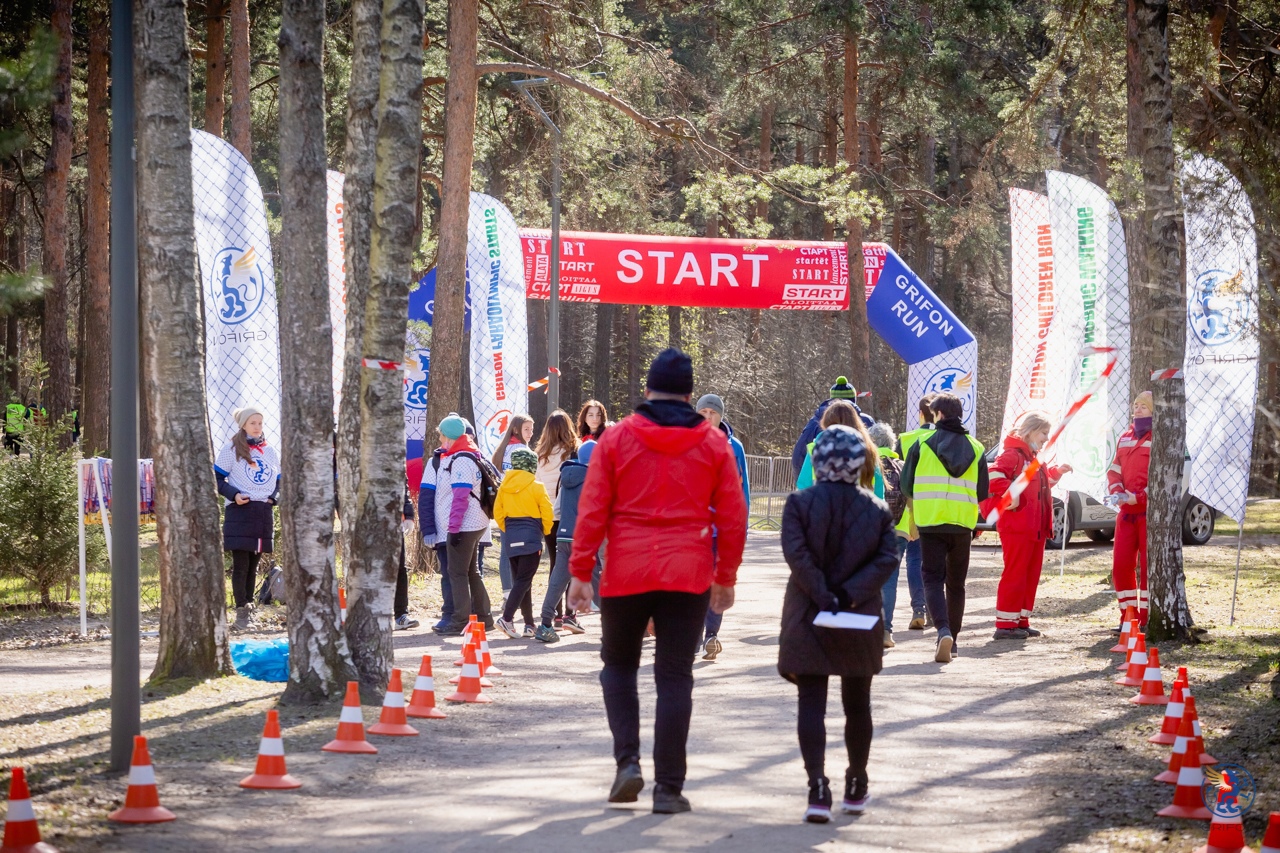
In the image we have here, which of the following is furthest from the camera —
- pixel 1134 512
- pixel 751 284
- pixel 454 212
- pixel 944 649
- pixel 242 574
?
pixel 751 284

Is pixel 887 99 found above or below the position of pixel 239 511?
above

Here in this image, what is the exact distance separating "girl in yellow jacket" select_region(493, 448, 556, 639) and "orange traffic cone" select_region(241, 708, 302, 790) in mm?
5510

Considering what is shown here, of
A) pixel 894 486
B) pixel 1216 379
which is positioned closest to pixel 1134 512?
pixel 1216 379

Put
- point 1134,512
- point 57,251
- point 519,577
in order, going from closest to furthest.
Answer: point 1134,512
point 519,577
point 57,251

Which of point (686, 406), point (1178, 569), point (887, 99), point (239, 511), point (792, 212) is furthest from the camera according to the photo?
point (792, 212)

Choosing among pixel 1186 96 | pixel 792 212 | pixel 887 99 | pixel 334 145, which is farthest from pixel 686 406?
pixel 792 212

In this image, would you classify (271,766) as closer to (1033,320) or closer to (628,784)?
(628,784)

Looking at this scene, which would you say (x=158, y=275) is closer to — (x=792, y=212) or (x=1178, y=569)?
(x=1178, y=569)

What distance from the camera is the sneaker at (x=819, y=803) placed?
5898 millimetres

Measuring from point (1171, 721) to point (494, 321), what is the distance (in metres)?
11.0

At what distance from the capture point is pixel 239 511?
12898 millimetres

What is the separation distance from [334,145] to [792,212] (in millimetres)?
18318

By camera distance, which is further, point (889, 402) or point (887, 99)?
point (889, 402)

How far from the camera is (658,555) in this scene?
19.7ft
